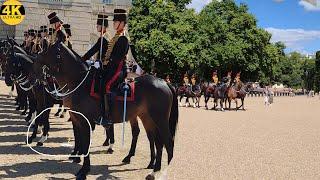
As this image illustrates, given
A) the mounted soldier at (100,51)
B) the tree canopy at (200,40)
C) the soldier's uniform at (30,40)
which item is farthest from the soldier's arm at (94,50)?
the tree canopy at (200,40)

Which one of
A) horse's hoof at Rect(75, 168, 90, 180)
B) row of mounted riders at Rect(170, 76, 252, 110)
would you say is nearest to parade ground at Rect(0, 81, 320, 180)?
horse's hoof at Rect(75, 168, 90, 180)

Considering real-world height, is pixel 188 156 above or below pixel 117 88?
below

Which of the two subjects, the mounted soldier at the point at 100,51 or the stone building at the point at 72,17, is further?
the stone building at the point at 72,17

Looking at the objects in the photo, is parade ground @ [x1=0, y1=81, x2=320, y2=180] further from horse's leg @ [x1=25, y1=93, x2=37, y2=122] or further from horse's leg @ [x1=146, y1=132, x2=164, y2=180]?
horse's leg @ [x1=25, y1=93, x2=37, y2=122]

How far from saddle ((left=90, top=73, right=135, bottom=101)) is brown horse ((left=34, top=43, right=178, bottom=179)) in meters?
0.09

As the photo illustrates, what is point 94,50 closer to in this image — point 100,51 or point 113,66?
point 100,51

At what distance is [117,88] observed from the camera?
9516mm

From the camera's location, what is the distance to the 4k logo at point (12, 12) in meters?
32.4

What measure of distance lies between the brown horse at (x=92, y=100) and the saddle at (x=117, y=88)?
91mm

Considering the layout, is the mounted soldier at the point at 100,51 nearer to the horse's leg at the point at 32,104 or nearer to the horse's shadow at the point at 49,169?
the horse's shadow at the point at 49,169

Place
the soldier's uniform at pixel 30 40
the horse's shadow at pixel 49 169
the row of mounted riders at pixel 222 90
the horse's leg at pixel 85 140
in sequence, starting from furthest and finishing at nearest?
the row of mounted riders at pixel 222 90 < the soldier's uniform at pixel 30 40 < the horse's shadow at pixel 49 169 < the horse's leg at pixel 85 140

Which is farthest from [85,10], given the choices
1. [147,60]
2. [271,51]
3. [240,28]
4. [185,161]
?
[271,51]

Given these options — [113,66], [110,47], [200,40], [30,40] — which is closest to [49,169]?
[113,66]

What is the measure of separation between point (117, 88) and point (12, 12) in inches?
1066
